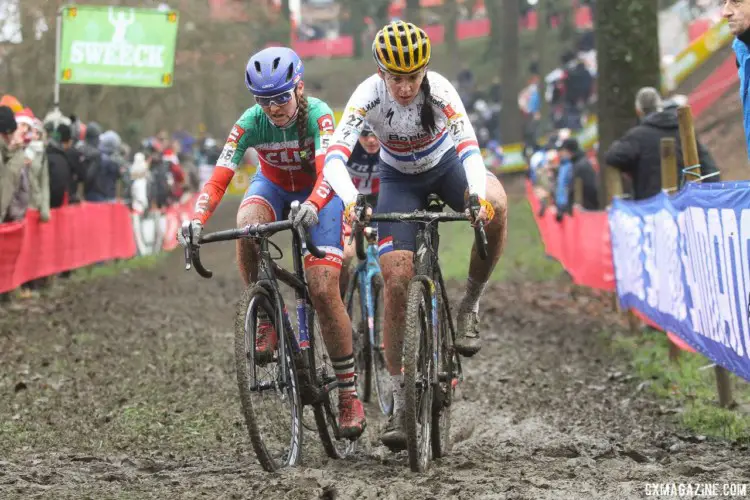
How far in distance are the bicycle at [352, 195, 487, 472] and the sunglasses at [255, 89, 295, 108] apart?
2.81ft

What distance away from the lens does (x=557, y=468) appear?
6531 millimetres

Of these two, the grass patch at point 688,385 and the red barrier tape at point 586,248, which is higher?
the red barrier tape at point 586,248

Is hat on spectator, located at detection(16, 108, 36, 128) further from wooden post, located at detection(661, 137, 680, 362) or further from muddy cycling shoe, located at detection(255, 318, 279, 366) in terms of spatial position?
muddy cycling shoe, located at detection(255, 318, 279, 366)

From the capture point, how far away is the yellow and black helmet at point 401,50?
660 centimetres

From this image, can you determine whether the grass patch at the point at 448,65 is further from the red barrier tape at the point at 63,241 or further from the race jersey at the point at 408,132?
the race jersey at the point at 408,132

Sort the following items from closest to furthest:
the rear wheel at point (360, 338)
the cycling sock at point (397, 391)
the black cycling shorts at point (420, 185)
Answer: the cycling sock at point (397, 391) → the black cycling shorts at point (420, 185) → the rear wheel at point (360, 338)

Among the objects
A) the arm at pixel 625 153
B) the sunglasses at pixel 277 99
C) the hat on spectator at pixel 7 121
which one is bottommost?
the sunglasses at pixel 277 99

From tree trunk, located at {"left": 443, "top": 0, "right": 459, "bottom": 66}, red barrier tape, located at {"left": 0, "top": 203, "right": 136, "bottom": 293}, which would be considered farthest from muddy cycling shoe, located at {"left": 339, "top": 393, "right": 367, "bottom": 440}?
tree trunk, located at {"left": 443, "top": 0, "right": 459, "bottom": 66}

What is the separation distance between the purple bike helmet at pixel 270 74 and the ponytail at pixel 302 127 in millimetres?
198

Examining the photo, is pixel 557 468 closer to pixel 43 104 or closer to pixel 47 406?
pixel 47 406

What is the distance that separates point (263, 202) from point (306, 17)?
81670 mm

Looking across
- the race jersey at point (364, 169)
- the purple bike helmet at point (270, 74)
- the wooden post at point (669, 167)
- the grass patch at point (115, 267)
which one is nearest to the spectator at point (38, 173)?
the grass patch at point (115, 267)

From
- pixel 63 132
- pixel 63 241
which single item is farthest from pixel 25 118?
pixel 63 241

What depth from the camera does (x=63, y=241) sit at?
17.1 meters
